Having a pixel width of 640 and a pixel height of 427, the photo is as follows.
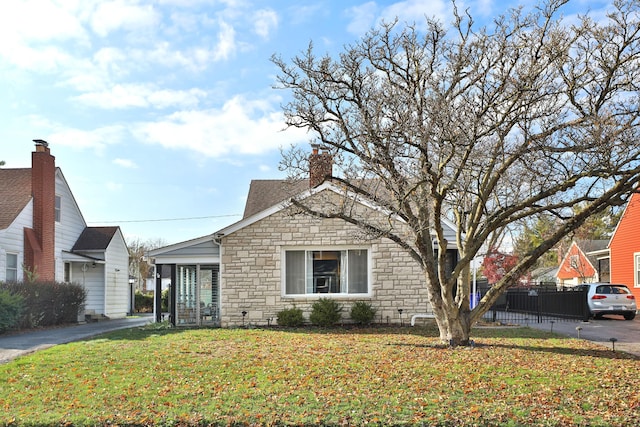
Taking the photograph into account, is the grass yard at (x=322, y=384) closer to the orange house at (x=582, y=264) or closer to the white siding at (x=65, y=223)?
the white siding at (x=65, y=223)

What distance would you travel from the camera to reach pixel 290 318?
17.7m

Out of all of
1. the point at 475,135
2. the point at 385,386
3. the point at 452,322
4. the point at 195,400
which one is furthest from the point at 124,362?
the point at 475,135

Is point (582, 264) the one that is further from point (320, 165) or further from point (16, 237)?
point (16, 237)

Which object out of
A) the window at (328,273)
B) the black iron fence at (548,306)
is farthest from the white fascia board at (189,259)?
the black iron fence at (548,306)

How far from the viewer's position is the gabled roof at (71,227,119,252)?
2677cm

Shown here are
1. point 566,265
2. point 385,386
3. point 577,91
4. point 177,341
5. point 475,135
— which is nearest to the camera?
point 385,386

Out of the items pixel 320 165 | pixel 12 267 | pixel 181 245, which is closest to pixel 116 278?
pixel 12 267

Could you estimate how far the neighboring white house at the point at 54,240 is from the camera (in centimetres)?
2241

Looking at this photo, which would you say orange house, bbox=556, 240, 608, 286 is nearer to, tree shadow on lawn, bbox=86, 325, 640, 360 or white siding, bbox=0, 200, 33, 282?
tree shadow on lawn, bbox=86, 325, 640, 360

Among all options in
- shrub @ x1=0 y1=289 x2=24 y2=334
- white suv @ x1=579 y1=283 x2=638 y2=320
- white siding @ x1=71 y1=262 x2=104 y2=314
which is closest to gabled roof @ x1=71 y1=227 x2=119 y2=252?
white siding @ x1=71 y1=262 x2=104 y2=314

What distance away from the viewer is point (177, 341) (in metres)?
14.2

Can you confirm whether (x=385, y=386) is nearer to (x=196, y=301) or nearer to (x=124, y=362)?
(x=124, y=362)

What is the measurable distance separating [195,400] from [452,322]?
21.8 feet

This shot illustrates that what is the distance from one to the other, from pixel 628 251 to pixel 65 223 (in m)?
24.9
